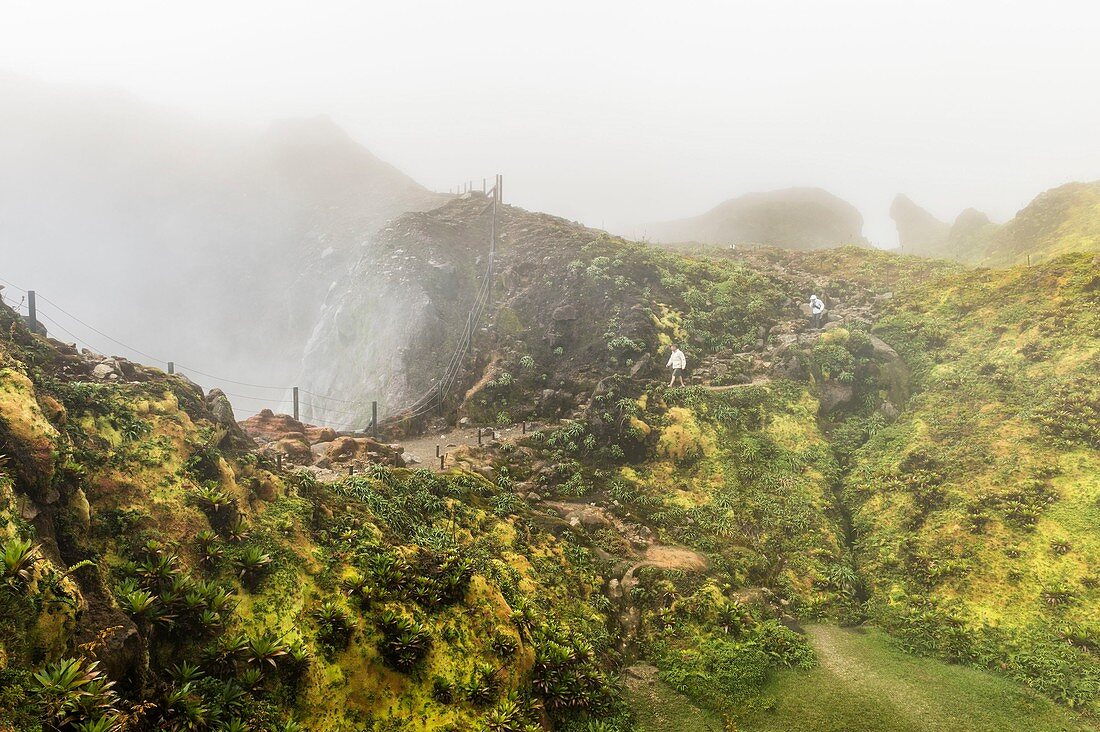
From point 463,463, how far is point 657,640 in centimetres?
988

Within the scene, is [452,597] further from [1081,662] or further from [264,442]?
[264,442]

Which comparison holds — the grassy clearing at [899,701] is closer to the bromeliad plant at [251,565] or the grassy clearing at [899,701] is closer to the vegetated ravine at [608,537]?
the vegetated ravine at [608,537]

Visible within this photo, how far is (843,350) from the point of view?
24062 mm

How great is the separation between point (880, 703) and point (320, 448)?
20536mm

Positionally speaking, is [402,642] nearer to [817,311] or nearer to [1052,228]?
[817,311]

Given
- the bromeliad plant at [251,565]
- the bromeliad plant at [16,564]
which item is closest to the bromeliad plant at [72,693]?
the bromeliad plant at [16,564]

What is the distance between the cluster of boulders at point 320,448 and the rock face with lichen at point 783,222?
61333 millimetres

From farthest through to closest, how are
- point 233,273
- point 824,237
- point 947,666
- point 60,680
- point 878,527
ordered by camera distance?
point 824,237 → point 233,273 → point 878,527 → point 947,666 → point 60,680

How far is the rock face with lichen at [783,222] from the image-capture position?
70.9 m

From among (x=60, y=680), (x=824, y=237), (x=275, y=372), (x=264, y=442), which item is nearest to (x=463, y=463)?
(x=264, y=442)

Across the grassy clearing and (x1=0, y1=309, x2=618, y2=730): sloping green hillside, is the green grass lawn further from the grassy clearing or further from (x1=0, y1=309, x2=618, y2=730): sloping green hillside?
(x1=0, y1=309, x2=618, y2=730): sloping green hillside

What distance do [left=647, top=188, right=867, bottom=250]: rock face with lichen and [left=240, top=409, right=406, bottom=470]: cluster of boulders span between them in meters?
61.3

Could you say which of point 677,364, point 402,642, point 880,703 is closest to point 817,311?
point 677,364

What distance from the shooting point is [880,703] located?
10812 millimetres
